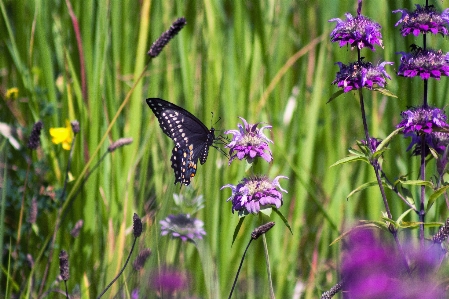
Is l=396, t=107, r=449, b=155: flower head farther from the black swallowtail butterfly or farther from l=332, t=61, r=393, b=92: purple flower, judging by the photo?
the black swallowtail butterfly

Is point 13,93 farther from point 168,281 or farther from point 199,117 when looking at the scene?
point 168,281

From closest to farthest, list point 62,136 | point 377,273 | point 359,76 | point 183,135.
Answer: point 377,273, point 359,76, point 183,135, point 62,136

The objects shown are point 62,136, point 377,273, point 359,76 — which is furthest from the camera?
point 62,136

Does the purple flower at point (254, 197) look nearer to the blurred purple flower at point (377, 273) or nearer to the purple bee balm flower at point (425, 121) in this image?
the purple bee balm flower at point (425, 121)

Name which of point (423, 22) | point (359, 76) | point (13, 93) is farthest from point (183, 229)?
point (13, 93)

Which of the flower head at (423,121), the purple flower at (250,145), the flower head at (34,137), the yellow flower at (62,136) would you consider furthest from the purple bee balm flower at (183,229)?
the yellow flower at (62,136)

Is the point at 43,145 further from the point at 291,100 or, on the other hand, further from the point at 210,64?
the point at 291,100
